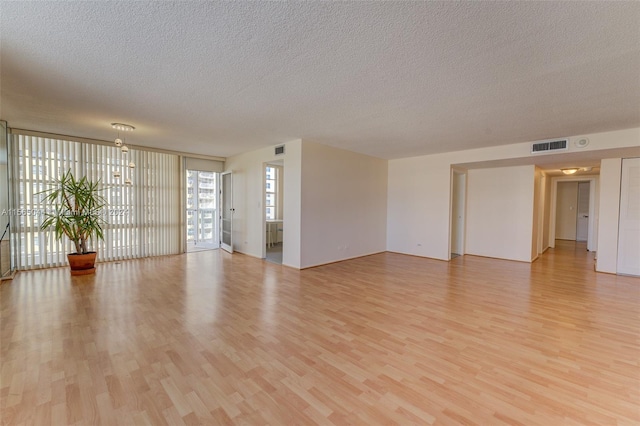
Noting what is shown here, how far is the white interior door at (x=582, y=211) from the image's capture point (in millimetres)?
9445

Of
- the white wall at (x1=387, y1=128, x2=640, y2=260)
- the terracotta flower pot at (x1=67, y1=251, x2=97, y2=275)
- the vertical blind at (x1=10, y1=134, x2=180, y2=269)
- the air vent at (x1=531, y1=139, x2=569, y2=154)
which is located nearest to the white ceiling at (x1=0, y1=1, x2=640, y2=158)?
the air vent at (x1=531, y1=139, x2=569, y2=154)

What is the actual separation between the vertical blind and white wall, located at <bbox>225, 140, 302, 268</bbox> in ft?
4.94

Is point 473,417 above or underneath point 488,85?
underneath

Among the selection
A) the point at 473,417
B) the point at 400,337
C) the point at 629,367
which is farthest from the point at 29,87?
the point at 629,367

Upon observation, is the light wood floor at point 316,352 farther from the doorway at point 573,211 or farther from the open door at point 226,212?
the doorway at point 573,211

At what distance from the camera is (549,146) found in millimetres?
4820

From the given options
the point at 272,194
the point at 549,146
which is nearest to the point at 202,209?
the point at 272,194

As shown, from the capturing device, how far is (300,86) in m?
2.84

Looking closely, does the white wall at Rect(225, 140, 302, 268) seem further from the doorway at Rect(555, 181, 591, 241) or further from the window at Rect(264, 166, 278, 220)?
the doorway at Rect(555, 181, 591, 241)

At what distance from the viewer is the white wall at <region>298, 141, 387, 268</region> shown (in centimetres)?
544

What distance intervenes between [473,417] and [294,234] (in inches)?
163

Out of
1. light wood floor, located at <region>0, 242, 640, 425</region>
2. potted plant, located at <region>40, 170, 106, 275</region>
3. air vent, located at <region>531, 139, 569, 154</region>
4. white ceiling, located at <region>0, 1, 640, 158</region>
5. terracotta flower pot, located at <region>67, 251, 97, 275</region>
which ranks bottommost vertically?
light wood floor, located at <region>0, 242, 640, 425</region>

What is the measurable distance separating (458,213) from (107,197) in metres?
8.48

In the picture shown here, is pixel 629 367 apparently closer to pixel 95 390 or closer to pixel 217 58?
pixel 95 390
